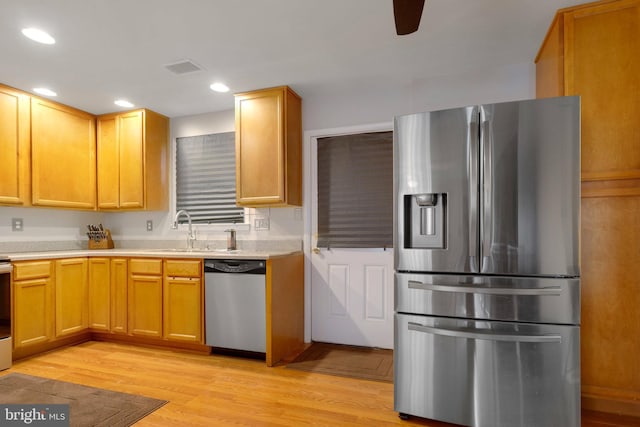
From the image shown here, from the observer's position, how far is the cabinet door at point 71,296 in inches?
130

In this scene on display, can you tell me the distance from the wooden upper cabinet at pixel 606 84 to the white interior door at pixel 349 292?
1515mm

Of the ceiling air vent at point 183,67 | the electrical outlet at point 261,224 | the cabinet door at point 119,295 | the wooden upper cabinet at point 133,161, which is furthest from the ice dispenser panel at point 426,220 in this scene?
the wooden upper cabinet at point 133,161

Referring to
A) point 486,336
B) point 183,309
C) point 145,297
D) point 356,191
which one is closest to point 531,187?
point 486,336

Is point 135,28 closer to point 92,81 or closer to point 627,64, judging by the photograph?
point 92,81

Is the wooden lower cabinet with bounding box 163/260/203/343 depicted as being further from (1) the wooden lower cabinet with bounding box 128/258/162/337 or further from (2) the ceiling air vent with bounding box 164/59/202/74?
(2) the ceiling air vent with bounding box 164/59/202/74

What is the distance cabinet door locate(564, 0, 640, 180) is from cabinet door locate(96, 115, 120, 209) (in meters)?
4.23

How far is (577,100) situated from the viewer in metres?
1.83

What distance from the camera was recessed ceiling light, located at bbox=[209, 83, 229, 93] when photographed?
3.22 m

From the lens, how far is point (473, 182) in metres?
1.97

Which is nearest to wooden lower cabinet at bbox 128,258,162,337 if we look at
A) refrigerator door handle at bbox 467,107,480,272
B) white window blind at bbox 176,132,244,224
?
white window blind at bbox 176,132,244,224

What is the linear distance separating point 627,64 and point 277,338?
3063mm

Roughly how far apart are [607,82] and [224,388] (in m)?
3.18

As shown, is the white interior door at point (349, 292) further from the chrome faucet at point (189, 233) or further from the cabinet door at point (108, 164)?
the cabinet door at point (108, 164)

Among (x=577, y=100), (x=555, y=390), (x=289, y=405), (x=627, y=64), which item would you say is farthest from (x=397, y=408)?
(x=627, y=64)
